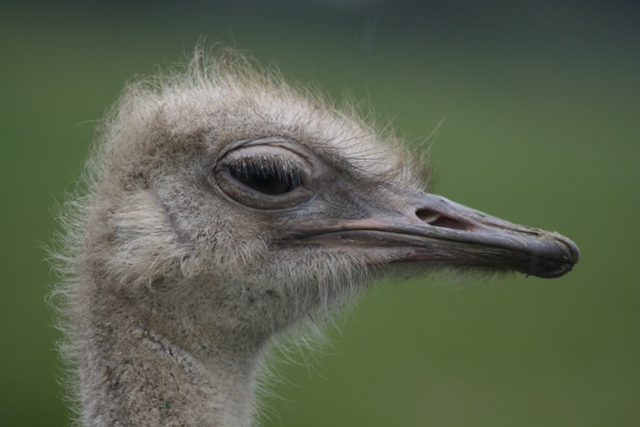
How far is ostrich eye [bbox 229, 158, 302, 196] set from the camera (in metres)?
2.20

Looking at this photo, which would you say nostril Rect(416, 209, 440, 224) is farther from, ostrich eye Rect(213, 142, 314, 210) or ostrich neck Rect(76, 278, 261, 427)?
ostrich neck Rect(76, 278, 261, 427)

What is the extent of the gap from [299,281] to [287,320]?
134mm

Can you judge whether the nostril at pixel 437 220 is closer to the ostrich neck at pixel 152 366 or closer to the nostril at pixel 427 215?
the nostril at pixel 427 215

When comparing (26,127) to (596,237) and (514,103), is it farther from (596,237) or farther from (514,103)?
Result: (596,237)

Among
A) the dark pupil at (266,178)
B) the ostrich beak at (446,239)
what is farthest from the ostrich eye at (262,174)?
the ostrich beak at (446,239)

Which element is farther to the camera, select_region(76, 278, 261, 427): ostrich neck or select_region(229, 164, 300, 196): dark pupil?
select_region(229, 164, 300, 196): dark pupil

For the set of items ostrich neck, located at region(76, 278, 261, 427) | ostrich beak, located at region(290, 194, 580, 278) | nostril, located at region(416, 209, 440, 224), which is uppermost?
nostril, located at region(416, 209, 440, 224)

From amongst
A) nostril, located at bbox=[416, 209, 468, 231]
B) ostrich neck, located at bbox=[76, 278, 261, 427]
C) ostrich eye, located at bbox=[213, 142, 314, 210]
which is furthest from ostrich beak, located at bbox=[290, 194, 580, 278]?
ostrich neck, located at bbox=[76, 278, 261, 427]

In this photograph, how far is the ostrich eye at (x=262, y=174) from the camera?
2.20 meters

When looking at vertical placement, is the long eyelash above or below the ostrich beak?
above

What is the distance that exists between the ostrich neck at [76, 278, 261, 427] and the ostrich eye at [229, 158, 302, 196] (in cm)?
37

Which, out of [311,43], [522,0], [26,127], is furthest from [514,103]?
[26,127]

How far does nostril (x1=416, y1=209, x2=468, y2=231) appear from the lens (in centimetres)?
223

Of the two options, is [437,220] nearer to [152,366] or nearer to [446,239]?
[446,239]
